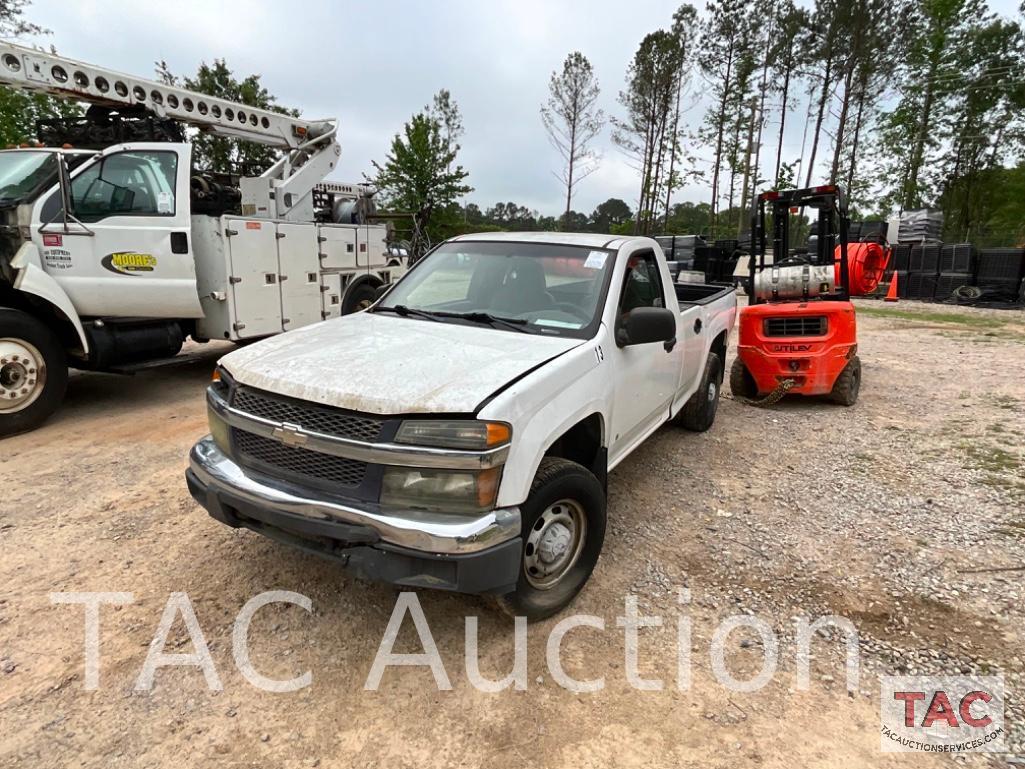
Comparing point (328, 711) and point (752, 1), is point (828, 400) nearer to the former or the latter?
point (328, 711)

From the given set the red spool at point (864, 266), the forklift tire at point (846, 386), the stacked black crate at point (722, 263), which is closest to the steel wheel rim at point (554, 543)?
the forklift tire at point (846, 386)

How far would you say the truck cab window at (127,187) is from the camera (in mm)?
5520

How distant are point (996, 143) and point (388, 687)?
4239 centimetres

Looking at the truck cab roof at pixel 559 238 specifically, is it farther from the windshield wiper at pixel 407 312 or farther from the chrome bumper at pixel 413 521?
the chrome bumper at pixel 413 521

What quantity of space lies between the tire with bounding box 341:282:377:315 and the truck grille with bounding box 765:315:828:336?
557 centimetres

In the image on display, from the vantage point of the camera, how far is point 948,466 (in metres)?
4.83

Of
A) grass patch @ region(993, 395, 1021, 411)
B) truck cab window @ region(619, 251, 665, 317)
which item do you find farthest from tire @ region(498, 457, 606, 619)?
grass patch @ region(993, 395, 1021, 411)

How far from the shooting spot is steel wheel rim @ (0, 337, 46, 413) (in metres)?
5.01

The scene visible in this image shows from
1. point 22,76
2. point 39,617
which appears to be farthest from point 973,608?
point 22,76

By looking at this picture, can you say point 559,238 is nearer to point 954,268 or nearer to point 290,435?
point 290,435

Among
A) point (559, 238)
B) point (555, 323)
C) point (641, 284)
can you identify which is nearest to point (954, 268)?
point (641, 284)

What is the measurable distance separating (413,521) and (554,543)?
2.65 feet

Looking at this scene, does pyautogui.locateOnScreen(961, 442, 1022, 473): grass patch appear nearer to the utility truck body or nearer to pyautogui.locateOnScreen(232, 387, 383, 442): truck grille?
pyautogui.locateOnScreen(232, 387, 383, 442): truck grille

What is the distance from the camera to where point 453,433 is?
7.37 feet
